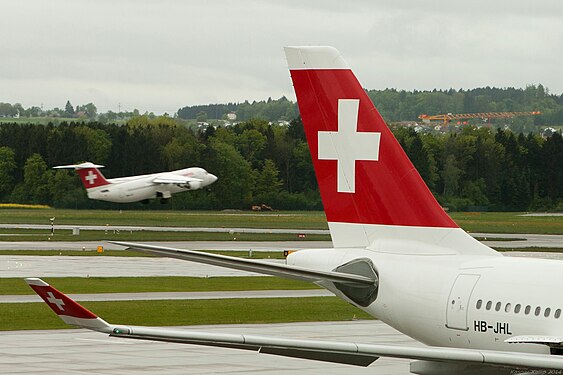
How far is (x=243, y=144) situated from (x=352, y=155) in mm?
152107

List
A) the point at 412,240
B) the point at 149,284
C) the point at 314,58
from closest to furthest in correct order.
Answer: the point at 412,240
the point at 314,58
the point at 149,284

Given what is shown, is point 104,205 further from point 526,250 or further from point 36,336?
point 36,336

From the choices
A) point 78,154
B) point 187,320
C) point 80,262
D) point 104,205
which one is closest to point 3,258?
point 80,262

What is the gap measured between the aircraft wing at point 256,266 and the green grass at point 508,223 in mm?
96813

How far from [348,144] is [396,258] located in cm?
241

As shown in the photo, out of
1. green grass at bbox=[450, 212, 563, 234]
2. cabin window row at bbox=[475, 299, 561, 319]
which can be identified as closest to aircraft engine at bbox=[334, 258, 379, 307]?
cabin window row at bbox=[475, 299, 561, 319]

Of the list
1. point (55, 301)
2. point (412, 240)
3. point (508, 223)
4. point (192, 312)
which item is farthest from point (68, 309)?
point (508, 223)

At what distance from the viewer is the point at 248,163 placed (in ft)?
545

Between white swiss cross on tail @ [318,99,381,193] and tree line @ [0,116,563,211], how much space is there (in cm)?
12988

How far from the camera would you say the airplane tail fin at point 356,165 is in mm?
22344

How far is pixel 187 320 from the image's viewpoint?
38.9 meters

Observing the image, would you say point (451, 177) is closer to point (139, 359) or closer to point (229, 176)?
point (229, 176)

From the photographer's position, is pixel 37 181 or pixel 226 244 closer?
pixel 226 244

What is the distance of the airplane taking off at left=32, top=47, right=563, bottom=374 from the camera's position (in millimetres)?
19312
